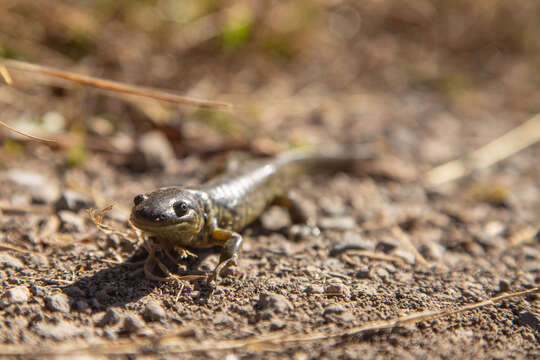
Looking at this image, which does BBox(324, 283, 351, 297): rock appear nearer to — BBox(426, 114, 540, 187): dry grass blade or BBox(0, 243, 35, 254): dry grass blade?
BBox(0, 243, 35, 254): dry grass blade

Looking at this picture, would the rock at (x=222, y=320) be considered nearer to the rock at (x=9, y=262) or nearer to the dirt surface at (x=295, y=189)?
the dirt surface at (x=295, y=189)

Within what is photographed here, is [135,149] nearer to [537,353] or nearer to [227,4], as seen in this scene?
[227,4]

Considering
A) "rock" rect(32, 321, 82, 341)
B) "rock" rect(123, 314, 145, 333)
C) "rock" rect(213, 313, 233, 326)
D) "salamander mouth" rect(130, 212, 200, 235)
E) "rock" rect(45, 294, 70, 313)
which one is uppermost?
"salamander mouth" rect(130, 212, 200, 235)

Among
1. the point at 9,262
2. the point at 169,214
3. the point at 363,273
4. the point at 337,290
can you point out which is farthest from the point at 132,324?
the point at 363,273

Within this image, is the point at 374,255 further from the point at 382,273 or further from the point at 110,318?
the point at 110,318

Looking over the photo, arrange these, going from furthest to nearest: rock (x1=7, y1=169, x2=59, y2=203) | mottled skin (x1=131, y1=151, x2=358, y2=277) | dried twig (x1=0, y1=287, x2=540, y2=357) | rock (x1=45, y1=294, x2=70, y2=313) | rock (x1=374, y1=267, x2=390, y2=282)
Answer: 1. rock (x1=7, y1=169, x2=59, y2=203)
2. rock (x1=374, y1=267, x2=390, y2=282)
3. mottled skin (x1=131, y1=151, x2=358, y2=277)
4. rock (x1=45, y1=294, x2=70, y2=313)
5. dried twig (x1=0, y1=287, x2=540, y2=357)

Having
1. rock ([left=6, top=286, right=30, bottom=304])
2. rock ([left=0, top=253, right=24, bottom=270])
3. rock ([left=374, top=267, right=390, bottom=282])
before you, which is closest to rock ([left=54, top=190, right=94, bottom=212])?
rock ([left=0, top=253, right=24, bottom=270])

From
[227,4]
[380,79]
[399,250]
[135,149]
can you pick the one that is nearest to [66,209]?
[135,149]
